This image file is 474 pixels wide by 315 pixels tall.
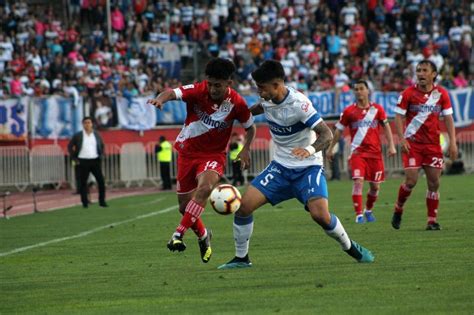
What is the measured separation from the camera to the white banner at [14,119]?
1368 inches

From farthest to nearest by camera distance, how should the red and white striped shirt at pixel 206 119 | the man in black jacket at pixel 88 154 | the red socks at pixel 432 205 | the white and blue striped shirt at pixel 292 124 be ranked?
1. the man in black jacket at pixel 88 154
2. the red socks at pixel 432 205
3. the red and white striped shirt at pixel 206 119
4. the white and blue striped shirt at pixel 292 124

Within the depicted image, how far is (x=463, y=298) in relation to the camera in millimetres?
9594

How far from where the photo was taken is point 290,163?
487 inches

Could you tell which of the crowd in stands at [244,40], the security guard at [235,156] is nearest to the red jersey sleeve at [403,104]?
the security guard at [235,156]

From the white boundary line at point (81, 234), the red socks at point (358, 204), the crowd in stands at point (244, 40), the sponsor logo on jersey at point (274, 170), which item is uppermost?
the crowd in stands at point (244, 40)

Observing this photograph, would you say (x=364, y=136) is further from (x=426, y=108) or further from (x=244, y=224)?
(x=244, y=224)

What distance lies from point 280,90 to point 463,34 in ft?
99.3

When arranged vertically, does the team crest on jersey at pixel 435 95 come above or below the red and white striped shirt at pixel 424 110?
above

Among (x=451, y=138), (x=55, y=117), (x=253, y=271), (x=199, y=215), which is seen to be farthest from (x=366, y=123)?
(x=55, y=117)

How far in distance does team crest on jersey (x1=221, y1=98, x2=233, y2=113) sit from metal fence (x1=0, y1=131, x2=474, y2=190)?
2238 cm

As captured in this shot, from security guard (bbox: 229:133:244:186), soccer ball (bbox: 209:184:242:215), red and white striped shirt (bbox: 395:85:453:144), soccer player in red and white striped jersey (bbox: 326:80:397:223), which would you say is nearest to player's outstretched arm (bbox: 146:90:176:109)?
soccer ball (bbox: 209:184:242:215)

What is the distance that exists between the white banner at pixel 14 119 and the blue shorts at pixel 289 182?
23291 mm

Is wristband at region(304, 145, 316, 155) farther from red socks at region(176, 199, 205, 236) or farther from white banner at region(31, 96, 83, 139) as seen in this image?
white banner at region(31, 96, 83, 139)

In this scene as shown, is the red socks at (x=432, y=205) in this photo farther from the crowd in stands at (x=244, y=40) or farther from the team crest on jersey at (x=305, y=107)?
the crowd in stands at (x=244, y=40)
